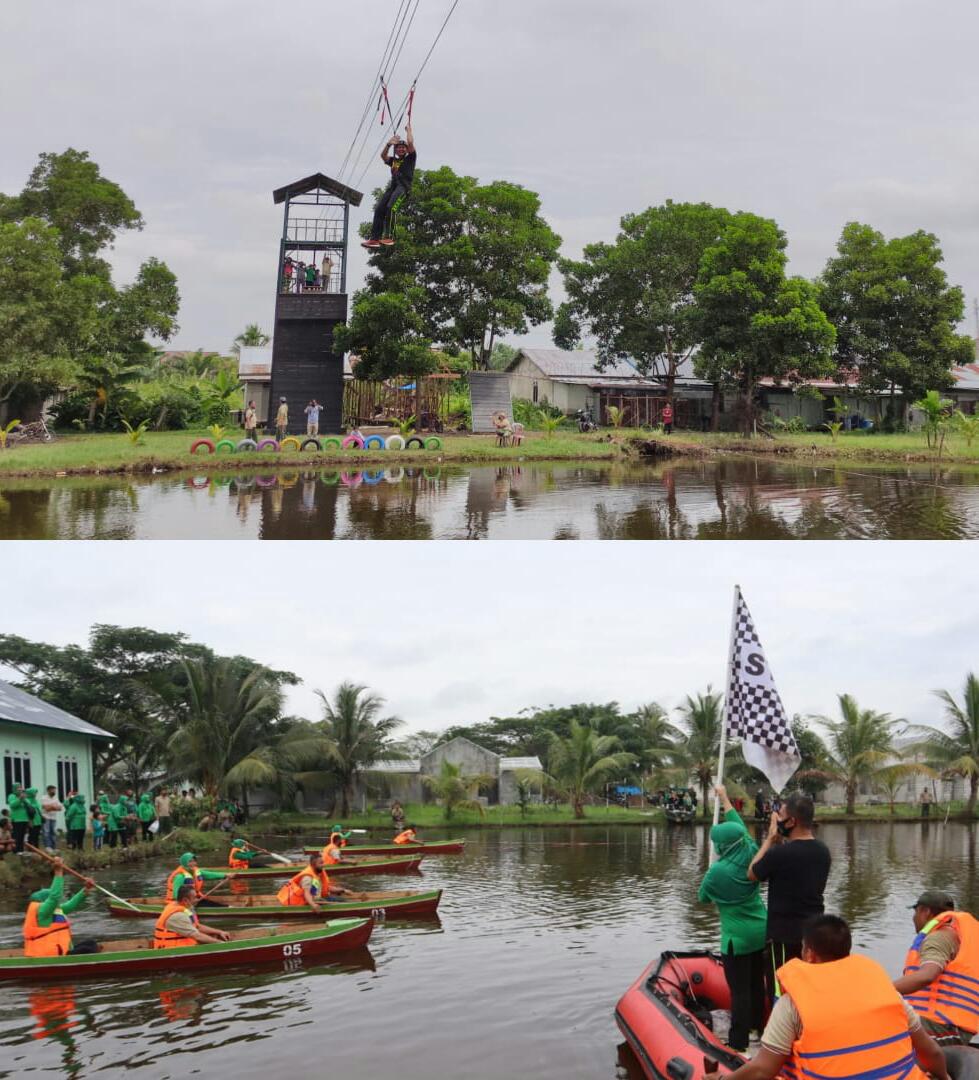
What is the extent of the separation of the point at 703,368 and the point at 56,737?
839 inches

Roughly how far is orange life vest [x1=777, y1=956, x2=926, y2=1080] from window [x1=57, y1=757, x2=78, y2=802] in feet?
68.3

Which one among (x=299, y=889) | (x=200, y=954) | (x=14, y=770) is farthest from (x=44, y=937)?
(x=14, y=770)

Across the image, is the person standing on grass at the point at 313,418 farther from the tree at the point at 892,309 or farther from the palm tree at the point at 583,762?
the tree at the point at 892,309

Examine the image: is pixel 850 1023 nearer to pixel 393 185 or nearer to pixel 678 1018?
pixel 678 1018

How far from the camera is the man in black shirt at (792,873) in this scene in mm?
5828

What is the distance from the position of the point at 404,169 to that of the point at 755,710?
21.8 metres

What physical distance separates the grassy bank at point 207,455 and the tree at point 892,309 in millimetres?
11111

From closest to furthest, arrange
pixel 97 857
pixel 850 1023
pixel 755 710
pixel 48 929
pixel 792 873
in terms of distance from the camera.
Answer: pixel 850 1023, pixel 792 873, pixel 755 710, pixel 48 929, pixel 97 857

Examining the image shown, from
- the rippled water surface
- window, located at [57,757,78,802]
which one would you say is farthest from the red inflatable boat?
window, located at [57,757,78,802]

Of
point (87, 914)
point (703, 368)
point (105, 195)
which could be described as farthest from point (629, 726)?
point (87, 914)

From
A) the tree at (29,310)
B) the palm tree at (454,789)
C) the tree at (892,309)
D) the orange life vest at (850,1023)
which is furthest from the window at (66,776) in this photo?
the tree at (892,309)

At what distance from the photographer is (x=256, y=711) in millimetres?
29719

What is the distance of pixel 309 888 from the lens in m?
13.2

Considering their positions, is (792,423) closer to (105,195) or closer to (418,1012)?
(105,195)
